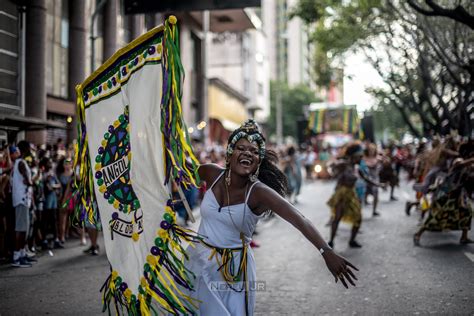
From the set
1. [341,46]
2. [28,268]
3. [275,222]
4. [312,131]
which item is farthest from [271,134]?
[28,268]

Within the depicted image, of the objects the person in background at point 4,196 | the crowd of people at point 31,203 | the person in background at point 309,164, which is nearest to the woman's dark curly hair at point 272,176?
the crowd of people at point 31,203

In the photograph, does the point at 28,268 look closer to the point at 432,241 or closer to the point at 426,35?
the point at 432,241

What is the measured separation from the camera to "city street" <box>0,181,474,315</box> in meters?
6.21

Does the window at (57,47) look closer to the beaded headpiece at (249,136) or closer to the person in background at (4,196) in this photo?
the person in background at (4,196)

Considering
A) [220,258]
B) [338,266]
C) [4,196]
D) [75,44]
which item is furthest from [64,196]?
[75,44]

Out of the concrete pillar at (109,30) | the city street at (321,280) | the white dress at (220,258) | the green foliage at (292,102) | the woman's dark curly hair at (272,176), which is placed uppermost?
the green foliage at (292,102)

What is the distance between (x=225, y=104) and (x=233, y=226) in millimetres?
37840

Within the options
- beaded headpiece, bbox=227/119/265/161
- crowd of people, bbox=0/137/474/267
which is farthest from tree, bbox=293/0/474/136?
beaded headpiece, bbox=227/119/265/161

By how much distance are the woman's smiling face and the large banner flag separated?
0.28 m

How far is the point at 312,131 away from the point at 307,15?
53.0ft

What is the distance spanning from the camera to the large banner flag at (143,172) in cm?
354

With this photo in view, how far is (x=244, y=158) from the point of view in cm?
391

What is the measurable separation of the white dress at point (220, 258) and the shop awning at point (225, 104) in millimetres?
32895

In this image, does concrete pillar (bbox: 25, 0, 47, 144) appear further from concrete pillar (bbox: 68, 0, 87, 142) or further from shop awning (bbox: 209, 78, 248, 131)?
shop awning (bbox: 209, 78, 248, 131)
